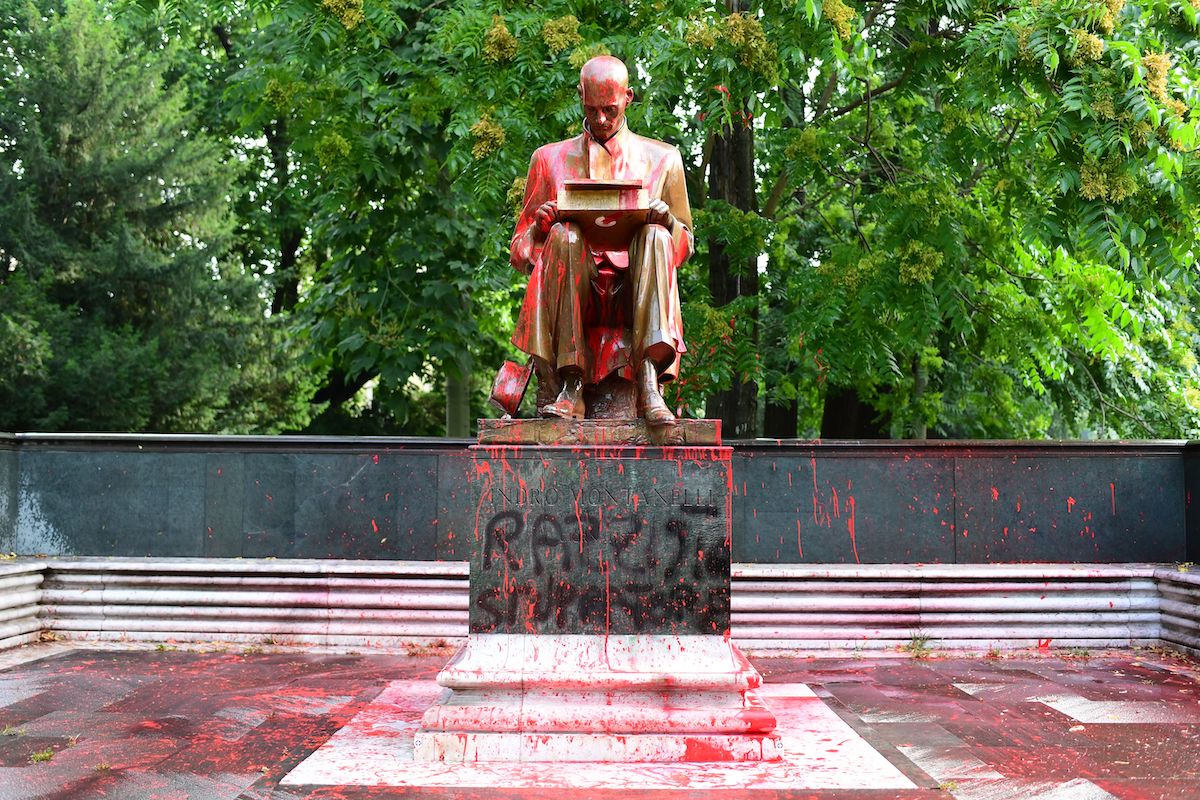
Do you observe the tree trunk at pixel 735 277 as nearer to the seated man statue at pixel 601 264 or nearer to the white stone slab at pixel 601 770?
the seated man statue at pixel 601 264

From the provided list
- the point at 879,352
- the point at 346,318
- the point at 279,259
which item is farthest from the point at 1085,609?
the point at 279,259

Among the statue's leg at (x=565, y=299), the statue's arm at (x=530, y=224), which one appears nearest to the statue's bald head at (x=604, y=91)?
the statue's arm at (x=530, y=224)

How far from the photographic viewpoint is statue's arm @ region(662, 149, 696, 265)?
21.0ft

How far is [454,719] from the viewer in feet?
18.4

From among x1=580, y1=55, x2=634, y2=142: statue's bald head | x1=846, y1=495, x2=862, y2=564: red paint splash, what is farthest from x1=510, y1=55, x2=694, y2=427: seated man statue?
x1=846, y1=495, x2=862, y2=564: red paint splash

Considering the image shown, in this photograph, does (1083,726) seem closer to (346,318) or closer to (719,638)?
(719,638)

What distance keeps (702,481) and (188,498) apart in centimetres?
515

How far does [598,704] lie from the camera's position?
569 cm

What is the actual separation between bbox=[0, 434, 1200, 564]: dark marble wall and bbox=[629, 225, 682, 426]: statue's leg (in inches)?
127

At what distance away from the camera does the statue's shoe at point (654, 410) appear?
5949 mm

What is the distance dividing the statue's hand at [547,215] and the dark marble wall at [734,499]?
3231mm

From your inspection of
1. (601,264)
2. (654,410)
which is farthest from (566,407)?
(601,264)

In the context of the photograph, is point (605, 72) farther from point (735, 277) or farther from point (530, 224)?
point (735, 277)

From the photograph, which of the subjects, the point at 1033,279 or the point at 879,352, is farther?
the point at 1033,279
